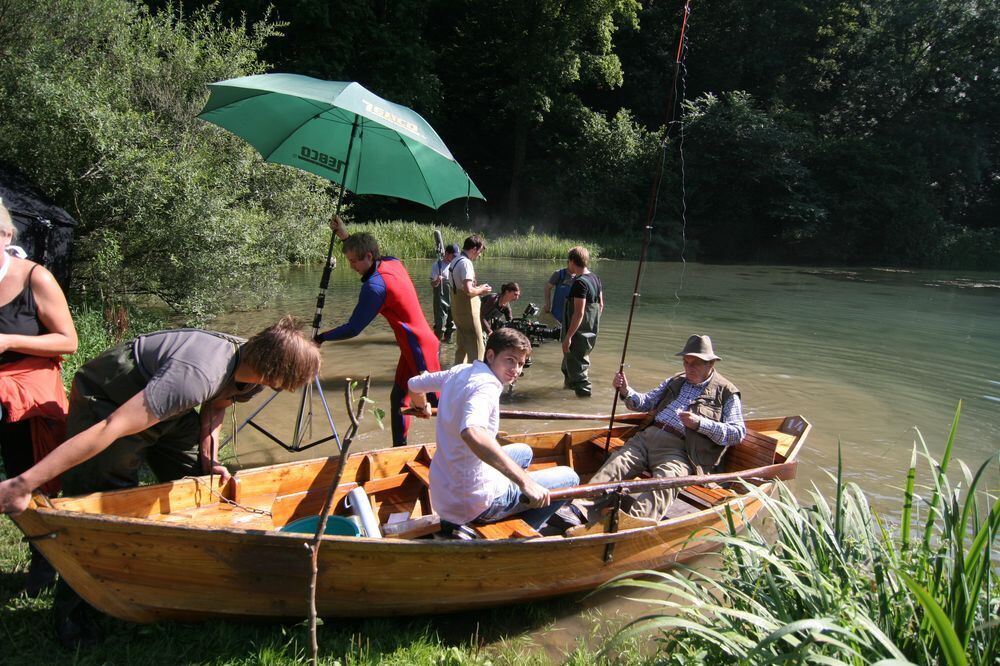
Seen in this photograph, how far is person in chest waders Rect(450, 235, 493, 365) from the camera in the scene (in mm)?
7934

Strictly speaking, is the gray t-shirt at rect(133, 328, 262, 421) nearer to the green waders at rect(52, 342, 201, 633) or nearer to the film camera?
the green waders at rect(52, 342, 201, 633)

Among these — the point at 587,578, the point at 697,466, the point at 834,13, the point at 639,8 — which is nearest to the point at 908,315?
the point at 697,466

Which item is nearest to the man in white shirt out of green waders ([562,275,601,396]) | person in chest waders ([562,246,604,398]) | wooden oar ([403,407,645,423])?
wooden oar ([403,407,645,423])

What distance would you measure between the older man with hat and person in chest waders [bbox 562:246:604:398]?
266 cm

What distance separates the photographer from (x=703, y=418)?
5203mm

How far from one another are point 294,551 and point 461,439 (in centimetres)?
101

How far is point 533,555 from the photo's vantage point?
13.0 ft

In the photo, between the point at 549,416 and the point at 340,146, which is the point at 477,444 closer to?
the point at 549,416

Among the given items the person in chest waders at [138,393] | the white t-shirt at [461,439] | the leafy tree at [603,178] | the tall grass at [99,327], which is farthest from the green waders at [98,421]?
the leafy tree at [603,178]

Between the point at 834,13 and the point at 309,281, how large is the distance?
37.2 metres

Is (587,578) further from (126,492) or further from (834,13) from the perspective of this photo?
(834,13)

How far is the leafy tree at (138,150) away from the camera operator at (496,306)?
3658 millimetres

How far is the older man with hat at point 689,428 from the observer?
5.22m

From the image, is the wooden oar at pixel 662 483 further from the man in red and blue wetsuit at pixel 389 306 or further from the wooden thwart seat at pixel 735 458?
Result: the man in red and blue wetsuit at pixel 389 306
